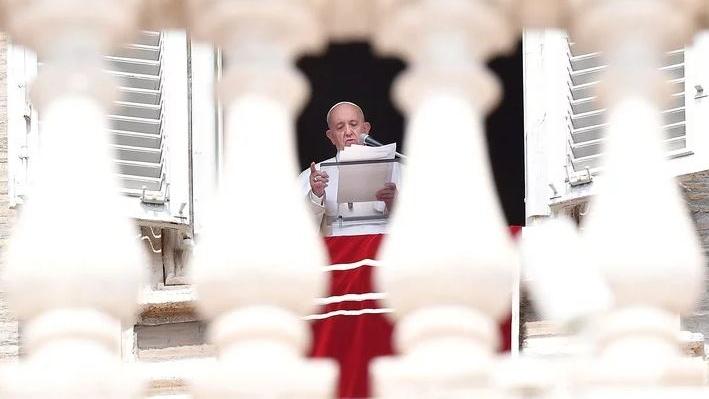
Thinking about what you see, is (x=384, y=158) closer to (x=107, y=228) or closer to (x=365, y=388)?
(x=365, y=388)

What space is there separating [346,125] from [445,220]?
6.80 m

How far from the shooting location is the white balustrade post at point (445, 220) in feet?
11.8

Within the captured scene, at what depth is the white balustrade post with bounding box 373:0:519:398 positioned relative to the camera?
3584 mm

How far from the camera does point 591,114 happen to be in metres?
9.13

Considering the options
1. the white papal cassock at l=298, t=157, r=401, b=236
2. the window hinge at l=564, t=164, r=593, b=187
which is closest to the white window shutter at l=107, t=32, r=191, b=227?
the white papal cassock at l=298, t=157, r=401, b=236

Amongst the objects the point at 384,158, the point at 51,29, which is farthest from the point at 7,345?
the point at 51,29

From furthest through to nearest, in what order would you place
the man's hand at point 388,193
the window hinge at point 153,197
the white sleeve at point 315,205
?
the white sleeve at point 315,205
the man's hand at point 388,193
the window hinge at point 153,197

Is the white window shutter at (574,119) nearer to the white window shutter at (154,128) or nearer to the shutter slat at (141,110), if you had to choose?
the white window shutter at (154,128)

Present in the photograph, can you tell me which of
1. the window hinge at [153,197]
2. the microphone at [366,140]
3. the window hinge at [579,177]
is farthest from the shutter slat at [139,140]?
the window hinge at [579,177]

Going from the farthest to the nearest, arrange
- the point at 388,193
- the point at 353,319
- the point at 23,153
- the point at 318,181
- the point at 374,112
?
the point at 374,112 < the point at 318,181 < the point at 388,193 < the point at 23,153 < the point at 353,319

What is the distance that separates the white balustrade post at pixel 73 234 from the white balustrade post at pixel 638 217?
0.72 m

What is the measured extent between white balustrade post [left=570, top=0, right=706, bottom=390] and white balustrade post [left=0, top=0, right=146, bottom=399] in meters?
0.72

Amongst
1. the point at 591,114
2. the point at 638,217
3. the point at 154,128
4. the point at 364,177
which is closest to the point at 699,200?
the point at 591,114

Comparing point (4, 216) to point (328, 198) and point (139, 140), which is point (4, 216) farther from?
point (328, 198)
